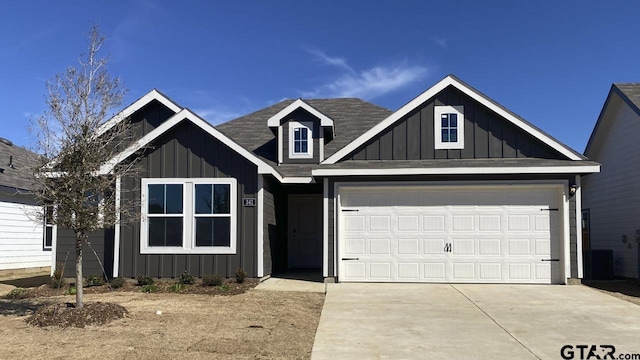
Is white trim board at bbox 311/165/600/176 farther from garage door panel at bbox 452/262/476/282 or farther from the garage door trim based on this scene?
garage door panel at bbox 452/262/476/282

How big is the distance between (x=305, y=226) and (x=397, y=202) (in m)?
4.49

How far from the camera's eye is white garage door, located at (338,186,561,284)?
12.5m

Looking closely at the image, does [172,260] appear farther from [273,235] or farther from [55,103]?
[55,103]

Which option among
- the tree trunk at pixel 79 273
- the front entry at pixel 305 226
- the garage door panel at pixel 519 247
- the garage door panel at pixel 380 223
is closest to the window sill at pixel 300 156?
the front entry at pixel 305 226

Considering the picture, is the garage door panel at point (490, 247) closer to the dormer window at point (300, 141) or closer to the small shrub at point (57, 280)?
the dormer window at point (300, 141)

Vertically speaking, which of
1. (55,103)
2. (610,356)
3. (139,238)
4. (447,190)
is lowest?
(610,356)

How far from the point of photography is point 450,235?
12.7 metres

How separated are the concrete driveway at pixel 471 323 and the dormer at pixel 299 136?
5.26 m

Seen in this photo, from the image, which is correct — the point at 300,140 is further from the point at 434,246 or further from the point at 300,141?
the point at 434,246

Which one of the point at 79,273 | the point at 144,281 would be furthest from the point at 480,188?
the point at 79,273

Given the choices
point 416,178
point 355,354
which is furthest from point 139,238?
point 355,354

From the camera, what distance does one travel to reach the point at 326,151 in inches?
654

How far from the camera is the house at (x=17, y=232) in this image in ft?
55.1

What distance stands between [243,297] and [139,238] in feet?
12.6
